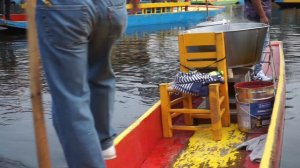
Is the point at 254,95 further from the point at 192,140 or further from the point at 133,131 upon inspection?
the point at 133,131

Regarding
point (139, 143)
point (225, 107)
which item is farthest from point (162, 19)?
point (139, 143)

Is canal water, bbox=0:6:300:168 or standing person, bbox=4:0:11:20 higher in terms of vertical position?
standing person, bbox=4:0:11:20

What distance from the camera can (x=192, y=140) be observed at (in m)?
4.89

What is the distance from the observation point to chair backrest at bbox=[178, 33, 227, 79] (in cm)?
489

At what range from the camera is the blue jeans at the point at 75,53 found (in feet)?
6.22

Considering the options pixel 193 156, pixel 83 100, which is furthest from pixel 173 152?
pixel 83 100

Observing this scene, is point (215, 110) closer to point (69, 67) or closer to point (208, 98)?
point (208, 98)

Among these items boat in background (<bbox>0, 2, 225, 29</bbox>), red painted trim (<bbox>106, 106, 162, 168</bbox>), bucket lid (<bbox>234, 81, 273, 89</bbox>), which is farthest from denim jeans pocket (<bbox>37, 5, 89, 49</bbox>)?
boat in background (<bbox>0, 2, 225, 29</bbox>)

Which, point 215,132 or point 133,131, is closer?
point 133,131

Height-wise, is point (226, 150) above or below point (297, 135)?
above

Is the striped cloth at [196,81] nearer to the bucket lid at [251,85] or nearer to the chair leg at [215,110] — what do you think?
the chair leg at [215,110]

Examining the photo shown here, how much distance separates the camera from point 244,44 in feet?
17.2

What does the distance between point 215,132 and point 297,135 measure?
1769 mm

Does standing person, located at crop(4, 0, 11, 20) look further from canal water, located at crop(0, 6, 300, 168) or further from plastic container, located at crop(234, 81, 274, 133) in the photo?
plastic container, located at crop(234, 81, 274, 133)
